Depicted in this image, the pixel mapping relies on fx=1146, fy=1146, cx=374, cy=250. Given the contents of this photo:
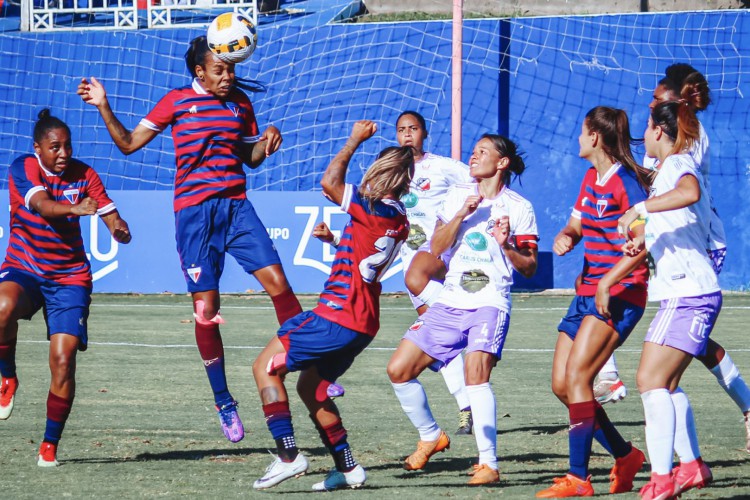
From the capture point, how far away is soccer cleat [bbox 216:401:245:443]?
6555 millimetres

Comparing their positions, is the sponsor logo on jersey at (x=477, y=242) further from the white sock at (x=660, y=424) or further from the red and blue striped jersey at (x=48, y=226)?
the red and blue striped jersey at (x=48, y=226)

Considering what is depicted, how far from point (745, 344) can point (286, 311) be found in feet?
20.8

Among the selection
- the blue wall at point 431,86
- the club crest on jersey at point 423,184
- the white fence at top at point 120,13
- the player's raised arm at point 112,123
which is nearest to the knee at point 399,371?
the player's raised arm at point 112,123

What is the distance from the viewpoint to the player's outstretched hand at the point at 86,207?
20.1ft

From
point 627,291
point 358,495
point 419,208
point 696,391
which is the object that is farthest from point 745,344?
point 358,495

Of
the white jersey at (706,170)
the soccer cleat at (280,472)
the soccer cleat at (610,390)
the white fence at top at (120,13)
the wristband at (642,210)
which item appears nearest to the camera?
the wristband at (642,210)

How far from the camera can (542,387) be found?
9172 mm

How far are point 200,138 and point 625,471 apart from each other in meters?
3.10

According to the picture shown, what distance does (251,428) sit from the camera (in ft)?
24.7

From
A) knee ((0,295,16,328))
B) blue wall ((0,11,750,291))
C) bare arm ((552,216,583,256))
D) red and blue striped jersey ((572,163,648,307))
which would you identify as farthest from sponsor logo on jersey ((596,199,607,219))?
blue wall ((0,11,750,291))

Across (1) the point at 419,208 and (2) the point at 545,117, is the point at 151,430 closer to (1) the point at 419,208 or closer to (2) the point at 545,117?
(1) the point at 419,208

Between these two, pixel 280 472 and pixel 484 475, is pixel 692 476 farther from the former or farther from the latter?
pixel 280 472

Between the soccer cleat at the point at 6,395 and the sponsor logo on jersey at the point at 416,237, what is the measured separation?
10.0 ft

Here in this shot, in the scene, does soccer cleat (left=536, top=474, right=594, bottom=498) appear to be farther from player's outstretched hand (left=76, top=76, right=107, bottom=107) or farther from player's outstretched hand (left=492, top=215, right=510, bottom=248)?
player's outstretched hand (left=76, top=76, right=107, bottom=107)
